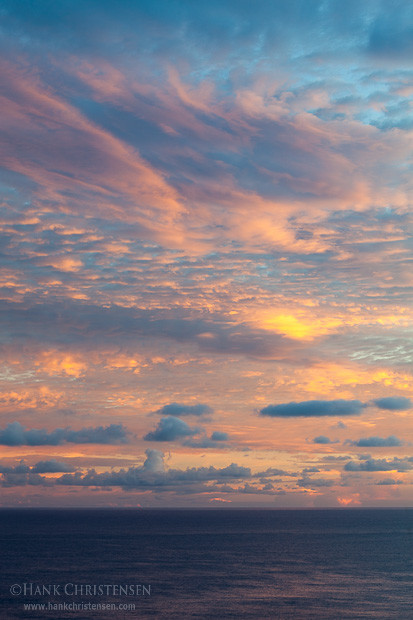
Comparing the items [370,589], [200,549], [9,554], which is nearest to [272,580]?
[370,589]

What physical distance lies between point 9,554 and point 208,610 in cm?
9345

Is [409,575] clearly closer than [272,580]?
No

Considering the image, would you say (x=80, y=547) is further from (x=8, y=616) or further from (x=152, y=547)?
(x=8, y=616)

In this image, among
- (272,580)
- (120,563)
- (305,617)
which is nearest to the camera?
(305,617)

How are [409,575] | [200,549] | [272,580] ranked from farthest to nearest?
[200,549] < [409,575] < [272,580]

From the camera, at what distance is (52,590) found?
362 feet

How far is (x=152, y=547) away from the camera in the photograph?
188m

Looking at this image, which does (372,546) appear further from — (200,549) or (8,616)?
(8,616)

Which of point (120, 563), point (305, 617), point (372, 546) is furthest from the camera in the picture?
point (372, 546)

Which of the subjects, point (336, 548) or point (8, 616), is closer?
point (8, 616)

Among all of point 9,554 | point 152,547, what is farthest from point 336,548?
point 9,554

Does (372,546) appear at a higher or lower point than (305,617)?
lower

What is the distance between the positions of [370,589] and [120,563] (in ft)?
209

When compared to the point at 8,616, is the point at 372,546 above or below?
below
